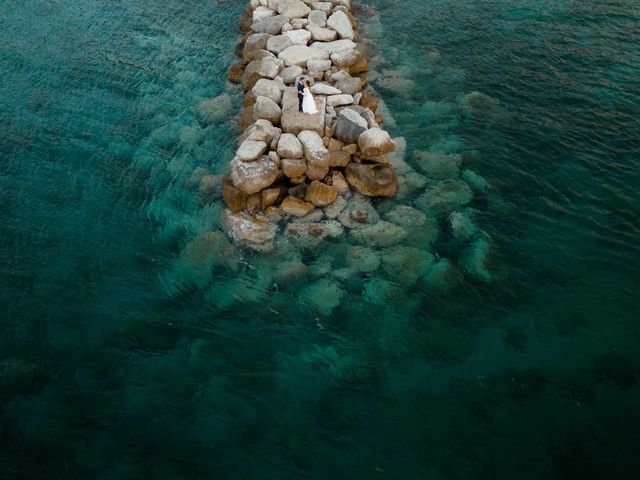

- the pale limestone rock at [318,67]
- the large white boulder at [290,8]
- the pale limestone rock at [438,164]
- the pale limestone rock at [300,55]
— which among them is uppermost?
the large white boulder at [290,8]

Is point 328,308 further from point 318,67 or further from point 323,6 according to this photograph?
point 323,6

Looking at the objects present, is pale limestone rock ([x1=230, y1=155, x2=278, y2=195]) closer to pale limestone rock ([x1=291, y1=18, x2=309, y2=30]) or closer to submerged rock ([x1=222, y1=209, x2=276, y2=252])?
submerged rock ([x1=222, y1=209, x2=276, y2=252])

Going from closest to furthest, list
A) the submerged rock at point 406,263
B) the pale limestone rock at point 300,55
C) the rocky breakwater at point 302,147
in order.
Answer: the submerged rock at point 406,263, the rocky breakwater at point 302,147, the pale limestone rock at point 300,55

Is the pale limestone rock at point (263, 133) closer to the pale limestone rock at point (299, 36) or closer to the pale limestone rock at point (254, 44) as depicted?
the pale limestone rock at point (254, 44)

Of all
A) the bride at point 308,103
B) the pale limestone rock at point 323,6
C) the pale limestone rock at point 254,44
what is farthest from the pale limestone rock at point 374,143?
the pale limestone rock at point 323,6

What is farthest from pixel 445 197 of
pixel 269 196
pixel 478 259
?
pixel 269 196

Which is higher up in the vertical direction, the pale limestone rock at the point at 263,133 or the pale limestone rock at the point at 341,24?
the pale limestone rock at the point at 341,24

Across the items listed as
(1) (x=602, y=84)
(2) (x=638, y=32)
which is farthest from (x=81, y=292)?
(2) (x=638, y=32)
